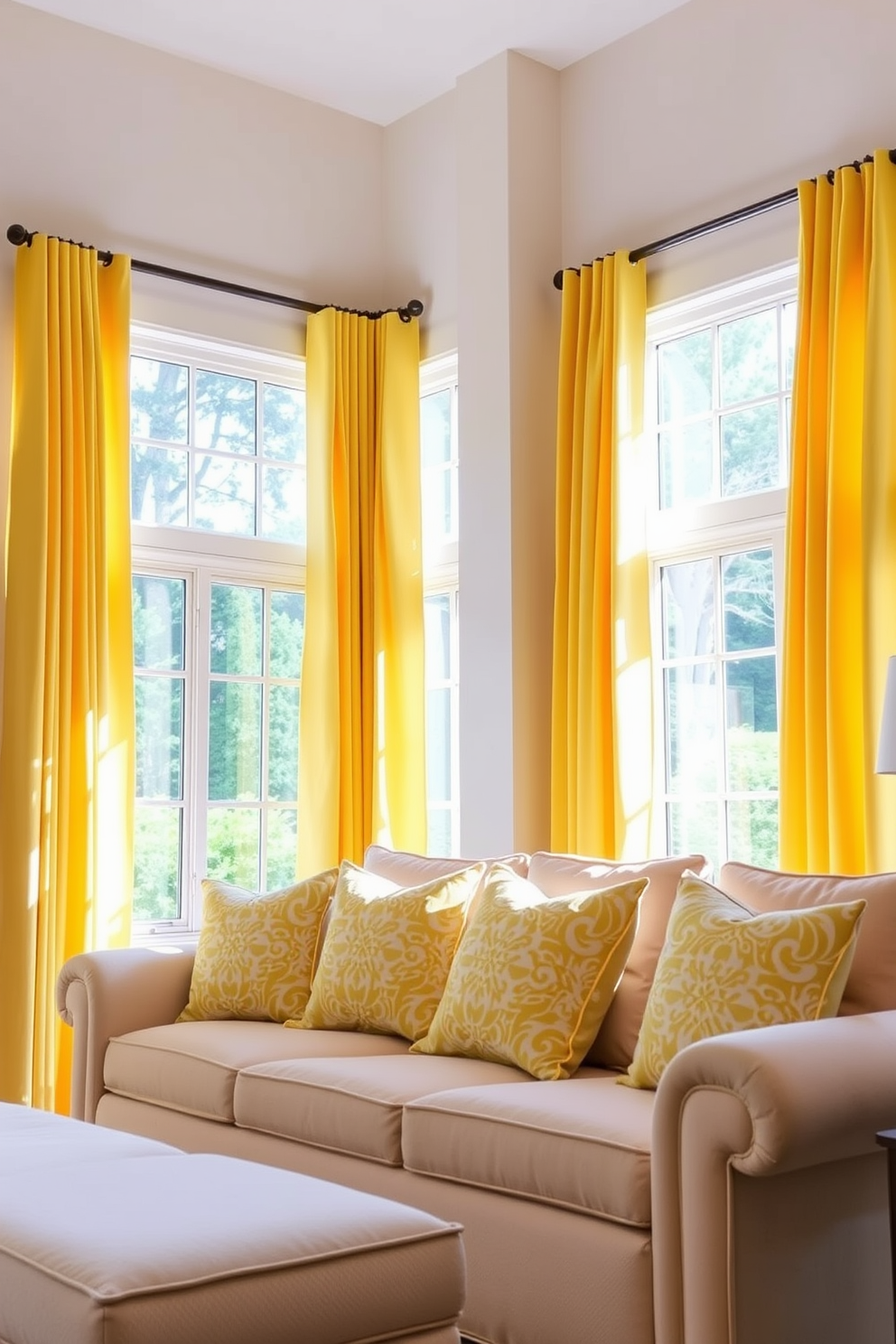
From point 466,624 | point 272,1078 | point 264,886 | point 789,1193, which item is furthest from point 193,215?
point 789,1193

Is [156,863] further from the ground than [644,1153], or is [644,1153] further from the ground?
[156,863]

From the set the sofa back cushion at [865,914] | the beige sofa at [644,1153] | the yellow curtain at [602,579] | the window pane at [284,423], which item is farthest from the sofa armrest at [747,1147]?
the window pane at [284,423]

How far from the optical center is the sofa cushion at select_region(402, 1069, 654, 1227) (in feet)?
8.20

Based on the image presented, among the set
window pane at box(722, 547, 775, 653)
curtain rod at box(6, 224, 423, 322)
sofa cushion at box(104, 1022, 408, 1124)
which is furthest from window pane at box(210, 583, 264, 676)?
window pane at box(722, 547, 775, 653)

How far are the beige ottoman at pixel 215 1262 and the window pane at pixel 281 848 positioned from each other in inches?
124

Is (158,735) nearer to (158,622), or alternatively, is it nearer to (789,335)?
(158,622)

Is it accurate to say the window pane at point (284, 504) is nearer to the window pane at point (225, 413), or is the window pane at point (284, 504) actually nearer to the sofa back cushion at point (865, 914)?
the window pane at point (225, 413)

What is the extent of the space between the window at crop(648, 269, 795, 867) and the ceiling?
1.13m

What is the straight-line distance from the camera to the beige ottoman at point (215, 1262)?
5.81ft

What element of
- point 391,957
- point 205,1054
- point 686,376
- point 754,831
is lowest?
point 205,1054

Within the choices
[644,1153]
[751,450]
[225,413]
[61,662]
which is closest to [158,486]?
[225,413]

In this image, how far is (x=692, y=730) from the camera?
472cm

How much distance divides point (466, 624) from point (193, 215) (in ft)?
6.14

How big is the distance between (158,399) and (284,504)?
0.65m
